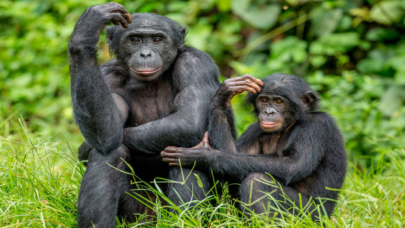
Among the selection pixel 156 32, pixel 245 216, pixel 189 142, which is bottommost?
pixel 245 216

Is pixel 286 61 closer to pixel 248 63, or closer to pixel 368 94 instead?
pixel 248 63

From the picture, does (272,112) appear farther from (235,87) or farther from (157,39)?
(157,39)

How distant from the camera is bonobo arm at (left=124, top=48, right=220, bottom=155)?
13.0 ft

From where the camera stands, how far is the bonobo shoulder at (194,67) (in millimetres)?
4113

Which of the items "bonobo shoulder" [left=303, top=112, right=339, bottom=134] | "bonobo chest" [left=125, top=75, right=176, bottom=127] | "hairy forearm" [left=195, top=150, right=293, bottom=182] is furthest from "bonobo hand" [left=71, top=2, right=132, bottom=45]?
"bonobo shoulder" [left=303, top=112, right=339, bottom=134]

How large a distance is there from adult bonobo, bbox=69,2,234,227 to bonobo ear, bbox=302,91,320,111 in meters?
0.86

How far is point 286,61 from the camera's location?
27.7 ft

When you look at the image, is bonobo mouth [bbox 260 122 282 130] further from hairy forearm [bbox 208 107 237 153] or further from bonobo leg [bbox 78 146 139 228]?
bonobo leg [bbox 78 146 139 228]

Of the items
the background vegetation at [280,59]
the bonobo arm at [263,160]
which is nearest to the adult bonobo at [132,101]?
the bonobo arm at [263,160]

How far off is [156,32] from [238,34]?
6.36 metres

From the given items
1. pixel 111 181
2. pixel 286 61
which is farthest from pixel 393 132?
pixel 111 181

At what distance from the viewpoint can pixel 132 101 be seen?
4262 millimetres

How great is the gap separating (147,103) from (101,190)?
0.92m

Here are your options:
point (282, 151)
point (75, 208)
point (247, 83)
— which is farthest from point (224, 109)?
point (75, 208)
